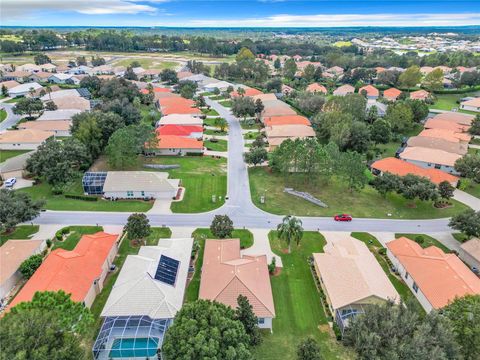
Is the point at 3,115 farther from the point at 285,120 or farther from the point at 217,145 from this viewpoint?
the point at 285,120

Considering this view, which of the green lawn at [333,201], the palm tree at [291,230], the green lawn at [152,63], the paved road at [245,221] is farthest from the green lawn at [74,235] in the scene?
the green lawn at [152,63]

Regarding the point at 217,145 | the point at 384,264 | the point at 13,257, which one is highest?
the point at 13,257

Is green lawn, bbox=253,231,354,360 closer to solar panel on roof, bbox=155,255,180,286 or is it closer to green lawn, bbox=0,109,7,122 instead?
solar panel on roof, bbox=155,255,180,286

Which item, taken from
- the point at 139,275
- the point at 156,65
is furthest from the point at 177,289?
the point at 156,65

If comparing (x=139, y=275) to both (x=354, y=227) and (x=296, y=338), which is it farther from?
(x=354, y=227)

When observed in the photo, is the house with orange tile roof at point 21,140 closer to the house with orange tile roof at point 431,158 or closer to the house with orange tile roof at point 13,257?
the house with orange tile roof at point 13,257

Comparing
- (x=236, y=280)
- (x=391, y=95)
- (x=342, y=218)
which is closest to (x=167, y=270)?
(x=236, y=280)
